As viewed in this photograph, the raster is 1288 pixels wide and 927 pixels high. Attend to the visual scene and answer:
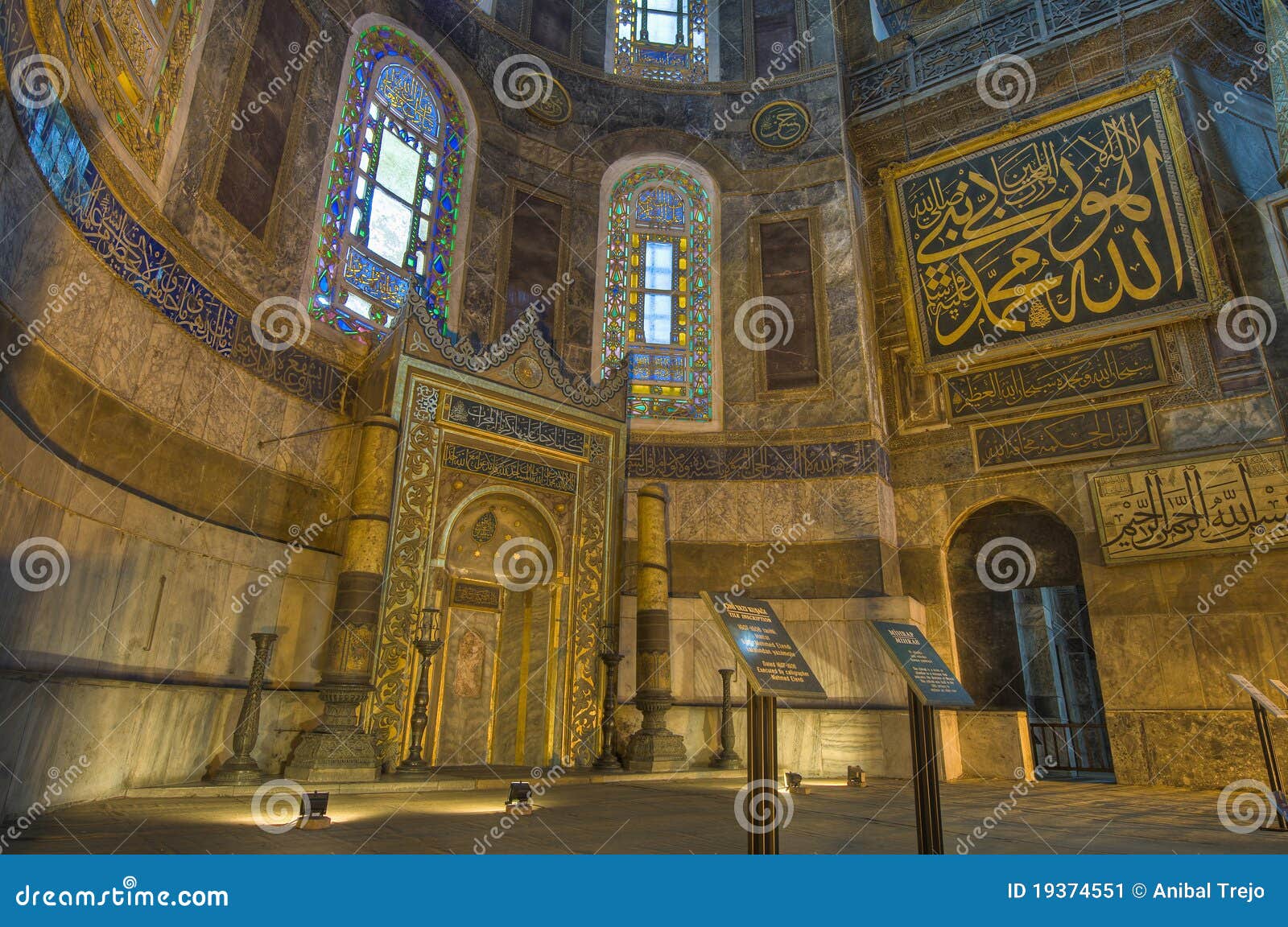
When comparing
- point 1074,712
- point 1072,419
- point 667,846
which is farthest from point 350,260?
point 1074,712

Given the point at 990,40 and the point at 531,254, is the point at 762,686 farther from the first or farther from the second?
the point at 990,40

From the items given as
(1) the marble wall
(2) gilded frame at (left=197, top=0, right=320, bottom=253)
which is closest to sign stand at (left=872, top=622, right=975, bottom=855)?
(1) the marble wall

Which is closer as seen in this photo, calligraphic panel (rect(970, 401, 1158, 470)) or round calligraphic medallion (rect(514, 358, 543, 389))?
round calligraphic medallion (rect(514, 358, 543, 389))

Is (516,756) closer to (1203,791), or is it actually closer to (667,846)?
(667,846)

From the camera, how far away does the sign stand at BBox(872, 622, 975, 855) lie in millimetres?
2637

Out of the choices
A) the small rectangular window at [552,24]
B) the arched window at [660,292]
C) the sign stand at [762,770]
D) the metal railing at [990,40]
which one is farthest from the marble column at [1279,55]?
the small rectangular window at [552,24]

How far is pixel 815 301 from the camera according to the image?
9.42 m

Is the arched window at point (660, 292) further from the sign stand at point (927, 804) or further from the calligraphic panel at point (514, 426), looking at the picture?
the sign stand at point (927, 804)

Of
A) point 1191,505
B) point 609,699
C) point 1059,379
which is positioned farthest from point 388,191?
point 1191,505

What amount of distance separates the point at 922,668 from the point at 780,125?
9.12 metres

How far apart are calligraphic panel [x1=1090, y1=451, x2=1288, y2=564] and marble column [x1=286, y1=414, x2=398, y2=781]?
697 centimetres

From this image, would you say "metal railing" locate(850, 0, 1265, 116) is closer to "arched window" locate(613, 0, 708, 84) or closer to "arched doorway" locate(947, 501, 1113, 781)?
"arched window" locate(613, 0, 708, 84)

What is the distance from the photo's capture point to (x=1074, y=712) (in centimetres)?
1154

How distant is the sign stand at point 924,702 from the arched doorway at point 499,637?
4.38 metres
